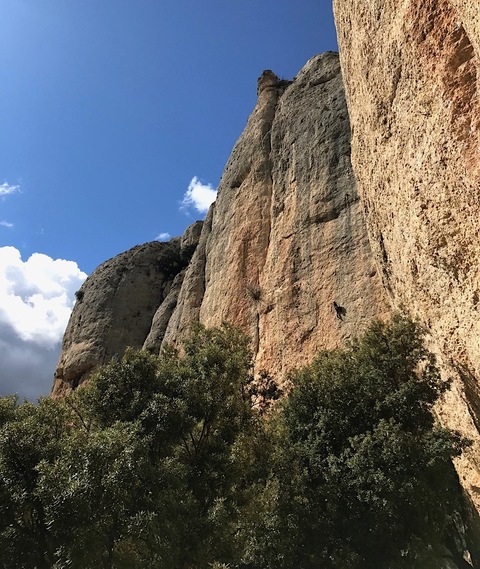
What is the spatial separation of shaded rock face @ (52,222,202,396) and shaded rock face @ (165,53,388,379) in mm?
6909

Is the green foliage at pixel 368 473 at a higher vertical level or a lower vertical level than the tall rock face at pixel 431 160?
lower

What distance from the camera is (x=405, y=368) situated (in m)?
13.3

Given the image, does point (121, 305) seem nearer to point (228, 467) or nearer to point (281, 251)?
point (281, 251)

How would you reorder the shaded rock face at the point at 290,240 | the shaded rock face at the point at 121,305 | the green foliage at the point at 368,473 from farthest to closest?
the shaded rock face at the point at 121,305
the shaded rock face at the point at 290,240
the green foliage at the point at 368,473

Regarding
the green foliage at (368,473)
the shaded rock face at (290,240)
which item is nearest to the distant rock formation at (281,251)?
the shaded rock face at (290,240)

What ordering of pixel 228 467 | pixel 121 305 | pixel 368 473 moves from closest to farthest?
pixel 368 473
pixel 228 467
pixel 121 305

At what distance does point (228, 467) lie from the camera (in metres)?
12.1

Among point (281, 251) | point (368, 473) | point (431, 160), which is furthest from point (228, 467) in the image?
point (281, 251)

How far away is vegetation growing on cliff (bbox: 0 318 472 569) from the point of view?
10.1 m

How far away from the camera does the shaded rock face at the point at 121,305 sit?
37.7 metres

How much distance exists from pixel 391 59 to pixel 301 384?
8.68 metres

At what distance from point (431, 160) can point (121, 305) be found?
33.8m

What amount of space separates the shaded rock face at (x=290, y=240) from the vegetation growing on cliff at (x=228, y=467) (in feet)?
21.8

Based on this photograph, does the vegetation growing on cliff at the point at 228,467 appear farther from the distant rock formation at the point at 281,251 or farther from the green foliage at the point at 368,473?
the distant rock formation at the point at 281,251
